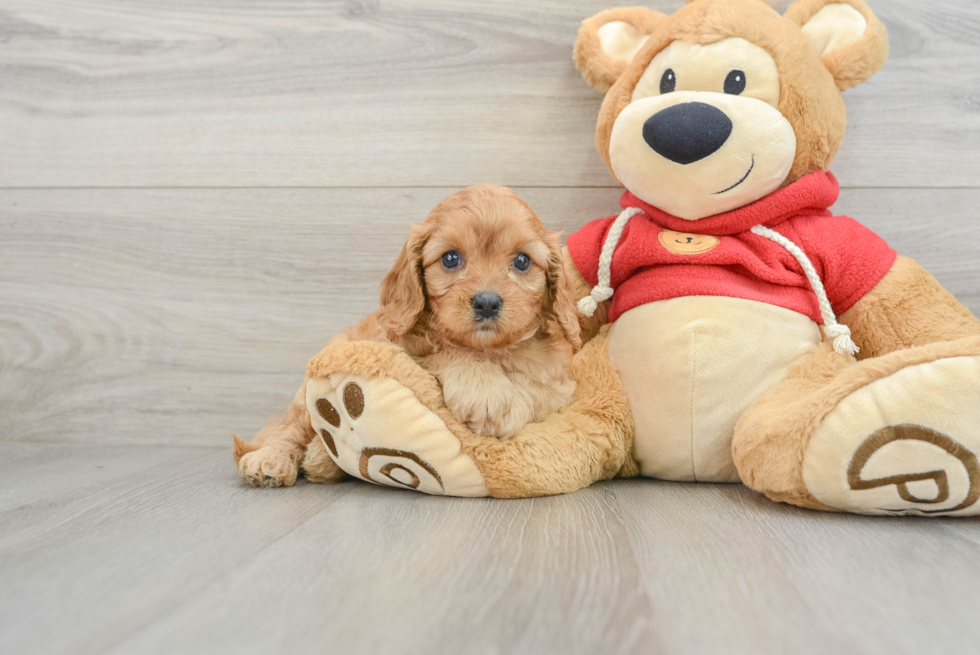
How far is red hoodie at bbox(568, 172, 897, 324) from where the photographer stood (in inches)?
48.6

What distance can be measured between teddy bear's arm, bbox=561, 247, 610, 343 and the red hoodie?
110mm

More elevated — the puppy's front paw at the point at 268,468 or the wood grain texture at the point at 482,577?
the wood grain texture at the point at 482,577

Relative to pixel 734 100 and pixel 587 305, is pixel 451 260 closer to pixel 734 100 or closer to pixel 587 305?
pixel 587 305

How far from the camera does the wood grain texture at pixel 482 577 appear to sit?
2.10ft

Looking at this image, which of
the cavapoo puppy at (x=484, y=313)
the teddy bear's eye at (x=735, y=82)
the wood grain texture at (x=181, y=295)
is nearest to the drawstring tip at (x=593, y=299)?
the cavapoo puppy at (x=484, y=313)

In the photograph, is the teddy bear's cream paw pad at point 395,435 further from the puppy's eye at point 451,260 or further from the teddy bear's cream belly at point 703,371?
the teddy bear's cream belly at point 703,371

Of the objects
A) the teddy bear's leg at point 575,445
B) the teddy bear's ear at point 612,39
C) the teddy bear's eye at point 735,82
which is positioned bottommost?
the teddy bear's leg at point 575,445

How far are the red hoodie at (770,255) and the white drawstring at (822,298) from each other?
0.04 feet

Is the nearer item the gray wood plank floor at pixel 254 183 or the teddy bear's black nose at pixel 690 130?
the teddy bear's black nose at pixel 690 130

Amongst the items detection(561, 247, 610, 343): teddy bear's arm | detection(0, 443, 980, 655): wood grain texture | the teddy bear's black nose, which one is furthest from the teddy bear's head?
detection(0, 443, 980, 655): wood grain texture

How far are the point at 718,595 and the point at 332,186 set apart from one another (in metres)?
1.31

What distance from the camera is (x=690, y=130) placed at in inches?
45.4

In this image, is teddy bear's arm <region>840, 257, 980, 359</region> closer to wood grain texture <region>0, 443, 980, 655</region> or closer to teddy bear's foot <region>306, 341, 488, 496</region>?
wood grain texture <region>0, 443, 980, 655</region>

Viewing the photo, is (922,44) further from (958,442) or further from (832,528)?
(832,528)
